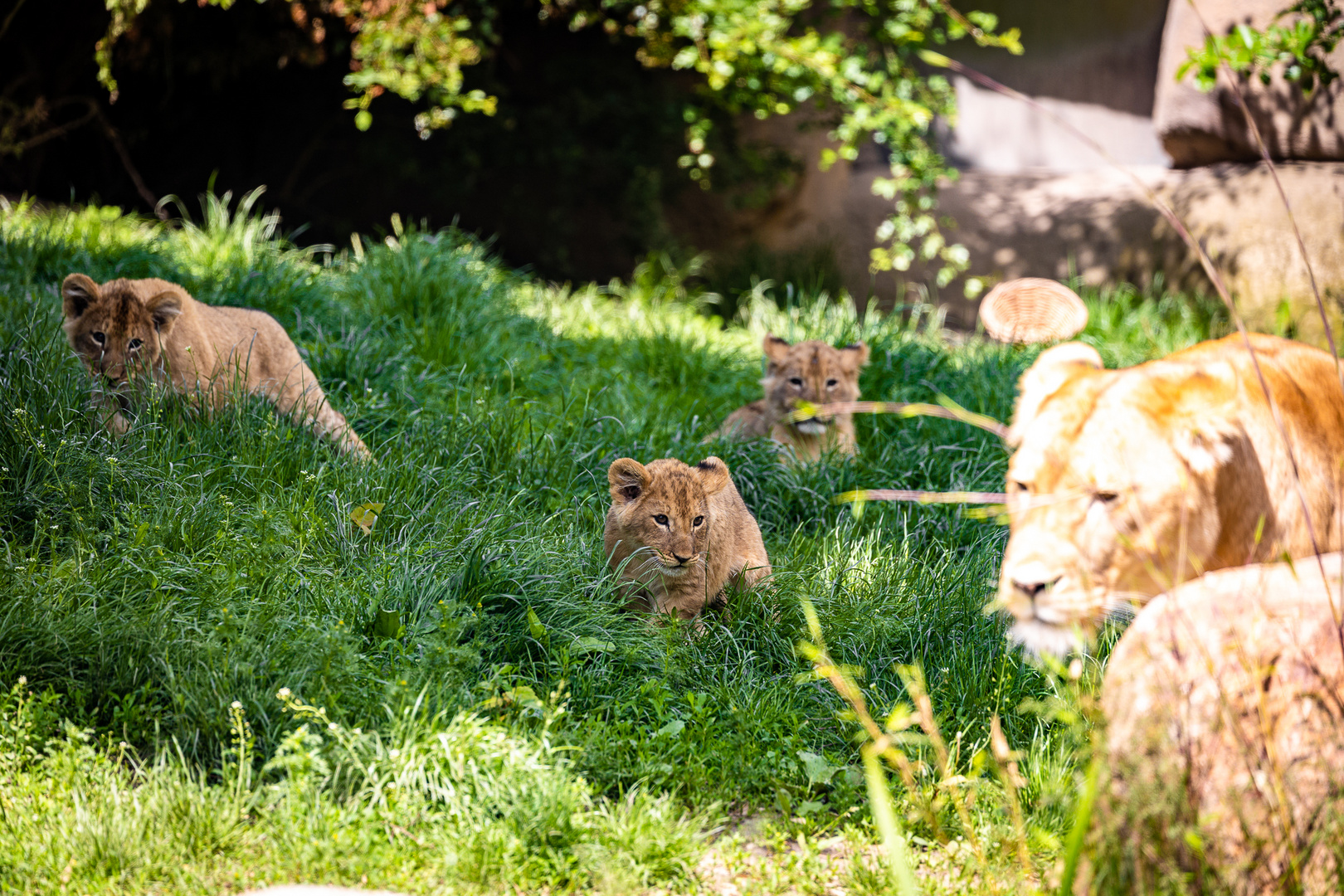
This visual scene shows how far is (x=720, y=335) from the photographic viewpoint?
30.4 feet

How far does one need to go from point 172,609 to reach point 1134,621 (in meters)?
3.16

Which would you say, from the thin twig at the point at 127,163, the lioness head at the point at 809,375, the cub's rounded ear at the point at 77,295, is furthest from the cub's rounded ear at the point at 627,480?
the thin twig at the point at 127,163

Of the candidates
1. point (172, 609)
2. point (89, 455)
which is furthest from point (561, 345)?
point (172, 609)

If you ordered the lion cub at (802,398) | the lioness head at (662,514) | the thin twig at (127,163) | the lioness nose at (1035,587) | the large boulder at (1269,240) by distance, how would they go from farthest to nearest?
the thin twig at (127,163) → the large boulder at (1269,240) → the lion cub at (802,398) → the lioness head at (662,514) → the lioness nose at (1035,587)

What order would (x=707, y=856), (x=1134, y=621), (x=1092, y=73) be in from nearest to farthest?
1. (x=1134, y=621)
2. (x=707, y=856)
3. (x=1092, y=73)

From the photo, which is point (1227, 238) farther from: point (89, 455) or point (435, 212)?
point (89, 455)

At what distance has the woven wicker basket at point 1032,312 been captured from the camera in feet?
28.0

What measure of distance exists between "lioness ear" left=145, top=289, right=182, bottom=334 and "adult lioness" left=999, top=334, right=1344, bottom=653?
4.27m

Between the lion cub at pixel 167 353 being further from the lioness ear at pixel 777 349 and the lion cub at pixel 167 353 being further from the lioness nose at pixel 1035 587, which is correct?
the lioness nose at pixel 1035 587

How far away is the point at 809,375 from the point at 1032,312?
3.29 meters

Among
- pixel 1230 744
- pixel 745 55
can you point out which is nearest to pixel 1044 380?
pixel 1230 744

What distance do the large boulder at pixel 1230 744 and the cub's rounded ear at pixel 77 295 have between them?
4834 millimetres

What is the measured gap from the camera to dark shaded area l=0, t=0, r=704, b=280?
10727 millimetres

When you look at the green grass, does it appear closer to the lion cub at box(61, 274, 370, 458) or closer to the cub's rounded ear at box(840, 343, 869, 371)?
the lion cub at box(61, 274, 370, 458)
